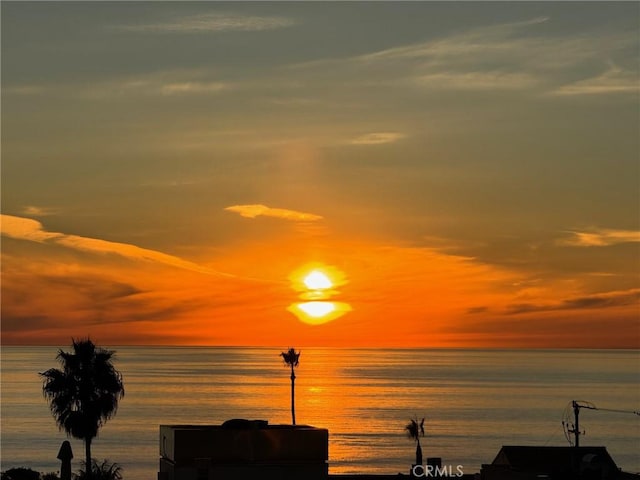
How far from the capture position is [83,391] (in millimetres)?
58000

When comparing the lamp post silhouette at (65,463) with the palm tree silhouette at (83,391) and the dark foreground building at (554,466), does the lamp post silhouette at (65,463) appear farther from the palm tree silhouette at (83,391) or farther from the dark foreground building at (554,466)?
the dark foreground building at (554,466)

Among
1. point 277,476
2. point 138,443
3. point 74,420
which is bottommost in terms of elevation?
→ point 277,476

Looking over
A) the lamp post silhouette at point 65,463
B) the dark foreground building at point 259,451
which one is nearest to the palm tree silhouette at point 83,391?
the lamp post silhouette at point 65,463

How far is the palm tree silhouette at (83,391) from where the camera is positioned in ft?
189

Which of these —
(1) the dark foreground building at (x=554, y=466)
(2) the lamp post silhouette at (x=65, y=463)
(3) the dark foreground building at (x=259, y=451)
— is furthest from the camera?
(1) the dark foreground building at (x=554, y=466)

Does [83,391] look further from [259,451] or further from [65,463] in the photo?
[259,451]

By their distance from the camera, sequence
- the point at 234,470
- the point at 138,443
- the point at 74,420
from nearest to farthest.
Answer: the point at 234,470
the point at 74,420
the point at 138,443

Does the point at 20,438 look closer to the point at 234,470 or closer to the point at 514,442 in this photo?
the point at 514,442

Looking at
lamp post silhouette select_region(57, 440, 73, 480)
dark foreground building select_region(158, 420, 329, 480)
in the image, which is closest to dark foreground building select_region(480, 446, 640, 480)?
dark foreground building select_region(158, 420, 329, 480)

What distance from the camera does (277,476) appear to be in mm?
42750

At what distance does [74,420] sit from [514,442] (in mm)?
142519

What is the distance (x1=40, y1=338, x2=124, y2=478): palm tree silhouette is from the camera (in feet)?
189

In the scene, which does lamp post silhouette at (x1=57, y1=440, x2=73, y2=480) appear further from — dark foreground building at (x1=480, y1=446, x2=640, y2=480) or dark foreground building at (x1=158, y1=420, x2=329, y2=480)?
dark foreground building at (x1=480, y1=446, x2=640, y2=480)

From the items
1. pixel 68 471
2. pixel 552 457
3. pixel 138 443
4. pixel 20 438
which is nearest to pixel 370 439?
pixel 138 443
